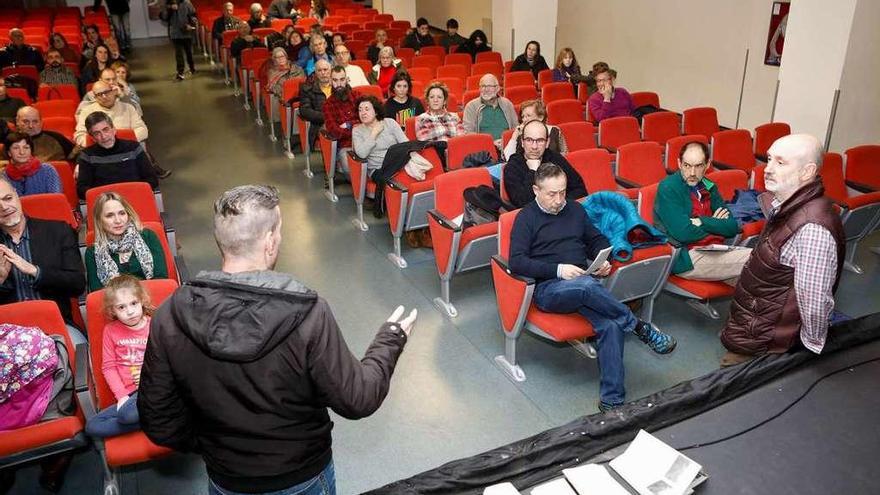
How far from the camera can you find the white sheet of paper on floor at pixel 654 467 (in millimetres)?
1922

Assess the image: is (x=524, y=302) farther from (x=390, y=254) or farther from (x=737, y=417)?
(x=390, y=254)

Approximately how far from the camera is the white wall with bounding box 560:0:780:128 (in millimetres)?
7812

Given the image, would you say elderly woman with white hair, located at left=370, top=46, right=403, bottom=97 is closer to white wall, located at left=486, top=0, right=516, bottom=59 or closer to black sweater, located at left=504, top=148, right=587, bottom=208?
white wall, located at left=486, top=0, right=516, bottom=59

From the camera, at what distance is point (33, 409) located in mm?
2785

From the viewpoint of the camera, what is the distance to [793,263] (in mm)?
2604

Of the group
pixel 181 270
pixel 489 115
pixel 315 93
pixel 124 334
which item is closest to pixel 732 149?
pixel 489 115

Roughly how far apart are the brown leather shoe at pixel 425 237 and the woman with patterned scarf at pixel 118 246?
2.20 m

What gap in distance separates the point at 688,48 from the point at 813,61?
2542 mm

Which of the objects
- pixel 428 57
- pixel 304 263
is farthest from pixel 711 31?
pixel 304 263

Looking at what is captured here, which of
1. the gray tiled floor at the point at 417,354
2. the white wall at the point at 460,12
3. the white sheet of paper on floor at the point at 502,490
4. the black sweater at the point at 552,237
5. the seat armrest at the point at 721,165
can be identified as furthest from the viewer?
the white wall at the point at 460,12

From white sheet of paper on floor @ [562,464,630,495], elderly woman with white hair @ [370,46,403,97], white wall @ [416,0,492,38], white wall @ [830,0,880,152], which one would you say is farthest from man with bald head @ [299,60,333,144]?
white wall @ [416,0,492,38]

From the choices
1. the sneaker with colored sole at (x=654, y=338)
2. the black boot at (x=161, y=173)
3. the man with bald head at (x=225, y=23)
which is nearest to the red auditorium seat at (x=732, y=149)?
the sneaker with colored sole at (x=654, y=338)

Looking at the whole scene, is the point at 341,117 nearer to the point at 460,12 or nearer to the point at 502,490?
the point at 502,490

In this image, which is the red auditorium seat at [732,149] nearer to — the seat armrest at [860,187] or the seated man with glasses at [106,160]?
the seat armrest at [860,187]
